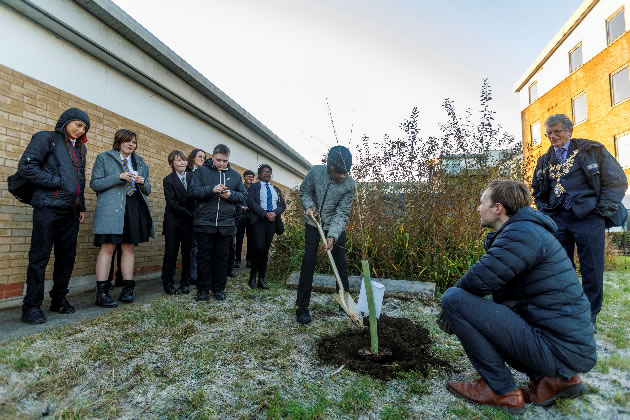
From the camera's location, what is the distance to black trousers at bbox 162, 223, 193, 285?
4.73 m

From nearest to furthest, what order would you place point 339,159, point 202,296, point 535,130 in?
point 339,159
point 202,296
point 535,130

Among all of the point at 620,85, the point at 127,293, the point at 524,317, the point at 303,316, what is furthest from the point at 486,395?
the point at 620,85

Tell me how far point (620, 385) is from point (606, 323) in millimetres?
1702

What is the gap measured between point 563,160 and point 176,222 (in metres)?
4.56

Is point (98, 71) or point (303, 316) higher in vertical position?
point (98, 71)

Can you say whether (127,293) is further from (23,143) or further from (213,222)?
(23,143)

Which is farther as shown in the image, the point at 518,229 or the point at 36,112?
the point at 36,112

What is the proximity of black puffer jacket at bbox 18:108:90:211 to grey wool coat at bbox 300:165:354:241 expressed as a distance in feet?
7.37

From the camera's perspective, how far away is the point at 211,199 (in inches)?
175

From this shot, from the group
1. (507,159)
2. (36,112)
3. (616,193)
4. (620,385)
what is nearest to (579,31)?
(507,159)

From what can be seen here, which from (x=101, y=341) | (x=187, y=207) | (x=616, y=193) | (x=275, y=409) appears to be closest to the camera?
(x=275, y=409)

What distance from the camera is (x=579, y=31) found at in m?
16.4

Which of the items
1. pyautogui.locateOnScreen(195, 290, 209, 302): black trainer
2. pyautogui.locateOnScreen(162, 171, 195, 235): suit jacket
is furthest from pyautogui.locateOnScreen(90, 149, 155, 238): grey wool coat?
pyautogui.locateOnScreen(195, 290, 209, 302): black trainer

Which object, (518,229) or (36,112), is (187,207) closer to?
(36,112)
